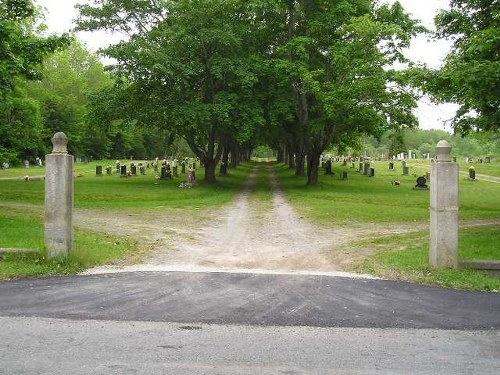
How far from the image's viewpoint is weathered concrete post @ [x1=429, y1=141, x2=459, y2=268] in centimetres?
836

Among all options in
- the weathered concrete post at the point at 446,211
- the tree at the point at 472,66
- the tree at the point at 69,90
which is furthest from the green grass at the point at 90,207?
the tree at the point at 69,90

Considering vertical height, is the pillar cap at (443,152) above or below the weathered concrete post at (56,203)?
above

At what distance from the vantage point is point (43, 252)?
8.57 m

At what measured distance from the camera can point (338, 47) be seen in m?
27.5

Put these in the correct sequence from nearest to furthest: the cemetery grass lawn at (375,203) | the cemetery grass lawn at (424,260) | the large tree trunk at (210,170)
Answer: the cemetery grass lawn at (424,260) → the cemetery grass lawn at (375,203) → the large tree trunk at (210,170)

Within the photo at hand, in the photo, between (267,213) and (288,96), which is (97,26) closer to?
(288,96)

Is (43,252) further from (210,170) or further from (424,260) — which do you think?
(210,170)

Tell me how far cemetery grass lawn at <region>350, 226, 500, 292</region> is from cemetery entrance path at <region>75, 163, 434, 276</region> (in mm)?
581

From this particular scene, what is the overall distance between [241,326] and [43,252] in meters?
4.60

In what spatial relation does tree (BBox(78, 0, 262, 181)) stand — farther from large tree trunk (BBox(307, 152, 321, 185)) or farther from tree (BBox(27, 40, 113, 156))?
tree (BBox(27, 40, 113, 156))

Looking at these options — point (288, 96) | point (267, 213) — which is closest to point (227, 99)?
point (288, 96)

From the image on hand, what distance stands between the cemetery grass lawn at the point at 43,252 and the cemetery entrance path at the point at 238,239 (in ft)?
1.31

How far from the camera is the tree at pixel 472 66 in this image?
10008 mm

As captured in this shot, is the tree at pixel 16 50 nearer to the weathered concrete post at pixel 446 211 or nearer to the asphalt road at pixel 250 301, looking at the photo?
the asphalt road at pixel 250 301
